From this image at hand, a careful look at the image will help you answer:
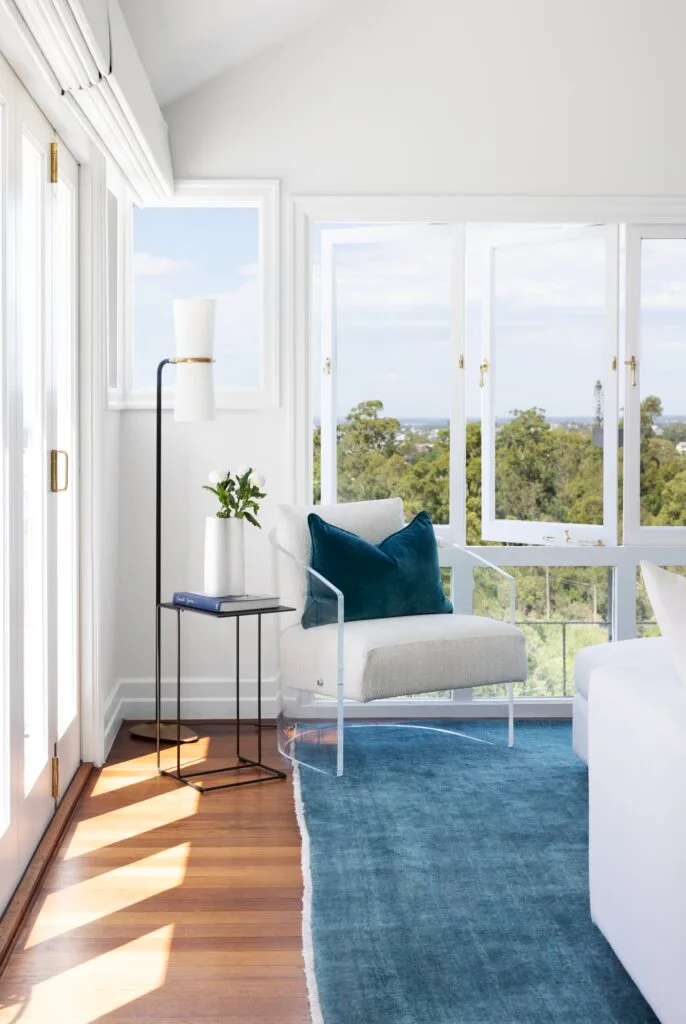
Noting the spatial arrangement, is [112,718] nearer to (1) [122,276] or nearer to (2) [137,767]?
(2) [137,767]

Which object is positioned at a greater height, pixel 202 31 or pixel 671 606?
pixel 202 31

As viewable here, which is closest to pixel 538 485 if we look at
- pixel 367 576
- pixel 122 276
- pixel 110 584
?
pixel 367 576

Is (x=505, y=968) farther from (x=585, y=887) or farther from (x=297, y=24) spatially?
(x=297, y=24)

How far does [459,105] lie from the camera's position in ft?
14.6

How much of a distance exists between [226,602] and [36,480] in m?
0.88

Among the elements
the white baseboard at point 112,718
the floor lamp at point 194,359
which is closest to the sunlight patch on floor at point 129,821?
the floor lamp at point 194,359

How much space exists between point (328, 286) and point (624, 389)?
131cm

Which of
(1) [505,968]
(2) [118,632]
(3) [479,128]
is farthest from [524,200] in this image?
(1) [505,968]

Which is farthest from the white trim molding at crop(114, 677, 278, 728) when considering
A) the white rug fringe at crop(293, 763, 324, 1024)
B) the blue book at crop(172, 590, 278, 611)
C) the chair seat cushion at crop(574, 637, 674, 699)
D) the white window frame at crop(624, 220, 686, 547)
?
the white window frame at crop(624, 220, 686, 547)

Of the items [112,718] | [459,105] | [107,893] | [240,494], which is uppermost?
[459,105]

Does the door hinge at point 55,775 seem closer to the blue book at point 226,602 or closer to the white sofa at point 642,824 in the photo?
the blue book at point 226,602

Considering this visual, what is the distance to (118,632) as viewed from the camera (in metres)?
4.52

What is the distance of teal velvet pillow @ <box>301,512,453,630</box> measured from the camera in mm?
4004

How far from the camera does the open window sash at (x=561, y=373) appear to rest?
177 inches
